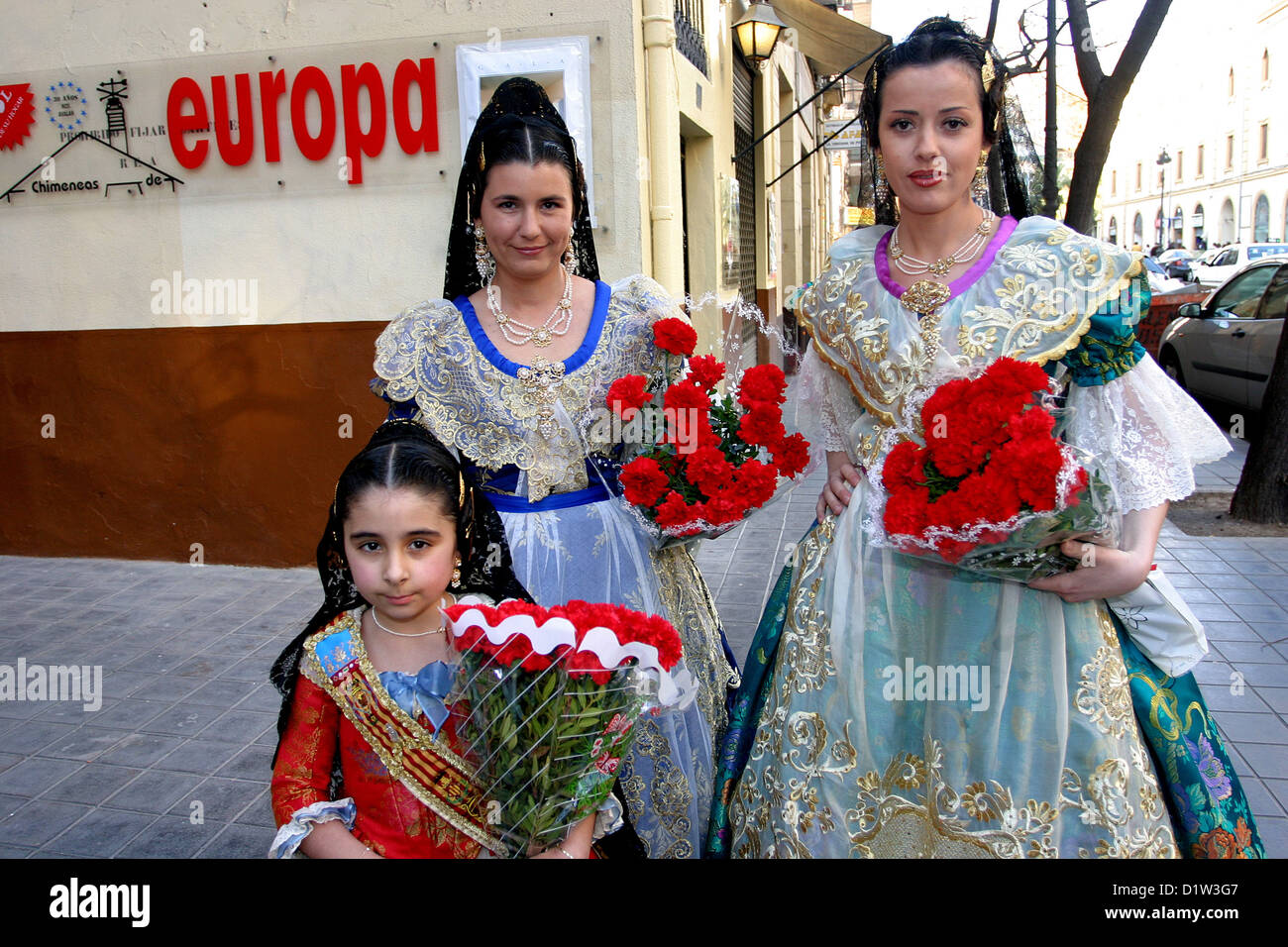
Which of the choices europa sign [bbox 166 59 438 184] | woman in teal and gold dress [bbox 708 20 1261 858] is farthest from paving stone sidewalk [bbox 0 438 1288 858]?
europa sign [bbox 166 59 438 184]

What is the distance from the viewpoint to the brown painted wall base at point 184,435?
5930 millimetres

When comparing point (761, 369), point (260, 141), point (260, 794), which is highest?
point (260, 141)

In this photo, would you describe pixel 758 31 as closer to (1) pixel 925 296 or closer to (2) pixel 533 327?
(2) pixel 533 327

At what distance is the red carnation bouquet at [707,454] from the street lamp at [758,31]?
742 cm

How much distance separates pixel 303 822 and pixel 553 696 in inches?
23.8

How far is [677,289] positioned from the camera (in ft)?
21.7

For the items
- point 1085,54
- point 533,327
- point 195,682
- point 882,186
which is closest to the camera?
point 882,186

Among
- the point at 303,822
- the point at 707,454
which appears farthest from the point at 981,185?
the point at 303,822

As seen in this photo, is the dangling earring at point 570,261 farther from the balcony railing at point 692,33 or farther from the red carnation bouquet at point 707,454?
the balcony railing at point 692,33

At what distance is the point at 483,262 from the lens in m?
2.70
